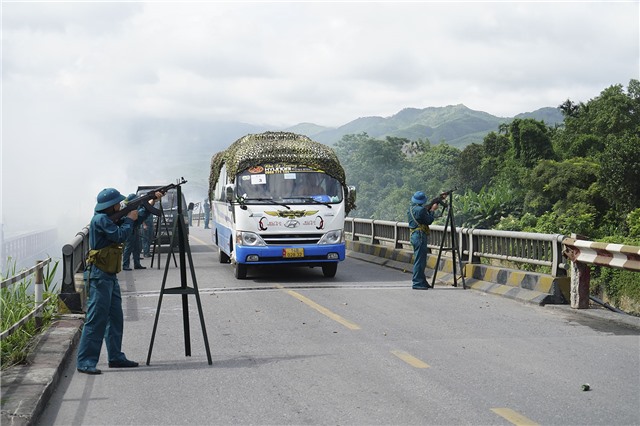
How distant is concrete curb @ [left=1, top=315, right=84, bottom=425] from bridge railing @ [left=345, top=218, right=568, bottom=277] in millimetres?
7695

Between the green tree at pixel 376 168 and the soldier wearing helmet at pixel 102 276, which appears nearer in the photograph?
the soldier wearing helmet at pixel 102 276

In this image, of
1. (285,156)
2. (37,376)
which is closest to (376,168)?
(285,156)

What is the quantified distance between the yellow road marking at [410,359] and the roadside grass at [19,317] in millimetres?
3867

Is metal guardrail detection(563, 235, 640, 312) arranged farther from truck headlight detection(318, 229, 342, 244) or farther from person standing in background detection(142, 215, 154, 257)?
person standing in background detection(142, 215, 154, 257)

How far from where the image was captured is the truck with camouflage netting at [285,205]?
17.2 m

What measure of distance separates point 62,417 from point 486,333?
19.2 ft

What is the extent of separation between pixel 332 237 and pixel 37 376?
A: 10.3m

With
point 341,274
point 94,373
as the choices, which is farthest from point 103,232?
point 341,274

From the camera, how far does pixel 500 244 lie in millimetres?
16016

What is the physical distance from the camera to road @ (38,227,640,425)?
677cm

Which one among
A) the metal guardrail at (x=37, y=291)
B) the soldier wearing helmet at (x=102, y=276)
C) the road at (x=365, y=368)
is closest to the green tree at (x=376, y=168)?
the road at (x=365, y=368)

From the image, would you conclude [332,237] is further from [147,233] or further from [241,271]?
[147,233]

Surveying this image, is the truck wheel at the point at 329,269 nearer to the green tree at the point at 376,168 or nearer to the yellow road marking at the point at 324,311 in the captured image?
the yellow road marking at the point at 324,311

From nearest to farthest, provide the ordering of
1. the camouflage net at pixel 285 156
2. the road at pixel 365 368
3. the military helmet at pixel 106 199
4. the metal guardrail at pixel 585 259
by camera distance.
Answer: the road at pixel 365 368 < the military helmet at pixel 106 199 < the metal guardrail at pixel 585 259 < the camouflage net at pixel 285 156
